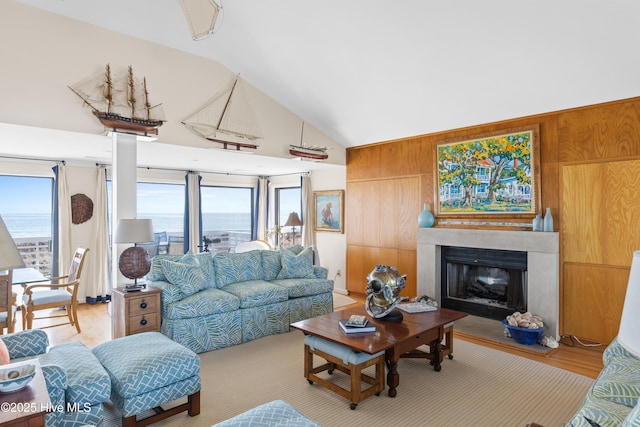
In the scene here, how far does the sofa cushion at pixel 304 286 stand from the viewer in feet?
15.5

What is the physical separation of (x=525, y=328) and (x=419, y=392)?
1.74 metres

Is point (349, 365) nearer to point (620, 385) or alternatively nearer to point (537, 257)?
point (620, 385)

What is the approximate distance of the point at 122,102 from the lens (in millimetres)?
4055

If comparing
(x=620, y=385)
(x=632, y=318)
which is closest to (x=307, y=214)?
(x=620, y=385)

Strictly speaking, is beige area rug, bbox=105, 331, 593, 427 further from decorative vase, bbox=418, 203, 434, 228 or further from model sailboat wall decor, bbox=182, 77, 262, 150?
model sailboat wall decor, bbox=182, 77, 262, 150

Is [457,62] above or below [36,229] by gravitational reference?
above

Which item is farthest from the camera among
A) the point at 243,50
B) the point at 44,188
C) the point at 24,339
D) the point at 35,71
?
the point at 44,188

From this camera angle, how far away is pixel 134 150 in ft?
14.0

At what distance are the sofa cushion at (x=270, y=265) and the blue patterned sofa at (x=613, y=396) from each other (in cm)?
372

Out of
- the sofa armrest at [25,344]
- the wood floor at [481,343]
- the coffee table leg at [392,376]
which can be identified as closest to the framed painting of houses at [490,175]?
the wood floor at [481,343]

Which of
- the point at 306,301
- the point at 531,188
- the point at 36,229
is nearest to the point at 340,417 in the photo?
the point at 306,301

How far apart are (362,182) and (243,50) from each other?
289 cm

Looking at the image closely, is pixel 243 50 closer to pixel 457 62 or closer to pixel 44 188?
pixel 457 62

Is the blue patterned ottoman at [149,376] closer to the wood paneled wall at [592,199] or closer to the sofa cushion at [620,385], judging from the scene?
the sofa cushion at [620,385]
